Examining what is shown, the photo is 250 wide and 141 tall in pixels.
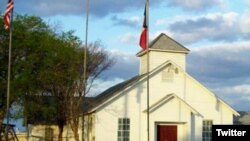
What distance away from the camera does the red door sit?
45.8m

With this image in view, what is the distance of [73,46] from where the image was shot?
4662 centimetres

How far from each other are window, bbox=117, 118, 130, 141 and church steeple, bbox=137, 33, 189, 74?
596 centimetres

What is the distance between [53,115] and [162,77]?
32.7ft

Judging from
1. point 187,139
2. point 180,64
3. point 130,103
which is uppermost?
point 180,64

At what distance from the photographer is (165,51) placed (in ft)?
160

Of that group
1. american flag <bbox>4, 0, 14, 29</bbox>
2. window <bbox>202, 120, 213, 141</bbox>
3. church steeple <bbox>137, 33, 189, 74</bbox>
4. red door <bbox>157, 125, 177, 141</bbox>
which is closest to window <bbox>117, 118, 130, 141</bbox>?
red door <bbox>157, 125, 177, 141</bbox>

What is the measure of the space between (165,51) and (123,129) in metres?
8.07

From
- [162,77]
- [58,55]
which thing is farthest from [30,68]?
[162,77]

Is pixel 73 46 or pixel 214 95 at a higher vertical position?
pixel 73 46

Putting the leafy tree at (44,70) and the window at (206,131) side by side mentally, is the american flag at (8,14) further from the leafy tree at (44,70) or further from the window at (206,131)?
the window at (206,131)

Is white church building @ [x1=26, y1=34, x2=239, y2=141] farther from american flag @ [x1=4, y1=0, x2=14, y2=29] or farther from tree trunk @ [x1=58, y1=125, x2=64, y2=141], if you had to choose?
american flag @ [x1=4, y1=0, x2=14, y2=29]

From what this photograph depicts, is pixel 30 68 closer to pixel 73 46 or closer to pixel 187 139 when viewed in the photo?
pixel 73 46

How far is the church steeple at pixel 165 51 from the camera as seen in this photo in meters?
48.7

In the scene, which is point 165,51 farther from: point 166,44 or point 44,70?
point 44,70
